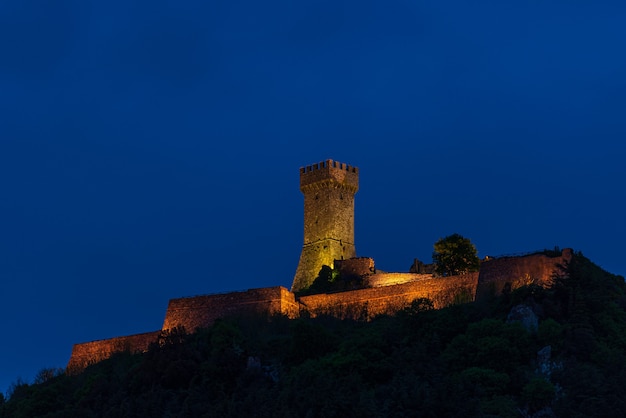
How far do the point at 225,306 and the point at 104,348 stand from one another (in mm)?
7602

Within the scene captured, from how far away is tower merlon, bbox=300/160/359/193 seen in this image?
77750 mm

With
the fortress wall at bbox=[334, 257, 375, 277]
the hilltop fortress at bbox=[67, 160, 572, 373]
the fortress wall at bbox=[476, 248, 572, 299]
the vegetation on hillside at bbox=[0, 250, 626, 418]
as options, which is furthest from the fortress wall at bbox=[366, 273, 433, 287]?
the fortress wall at bbox=[476, 248, 572, 299]

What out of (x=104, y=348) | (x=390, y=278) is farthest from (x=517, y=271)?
(x=104, y=348)

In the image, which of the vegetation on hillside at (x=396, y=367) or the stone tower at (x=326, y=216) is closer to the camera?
the vegetation on hillside at (x=396, y=367)

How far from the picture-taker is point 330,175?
255ft

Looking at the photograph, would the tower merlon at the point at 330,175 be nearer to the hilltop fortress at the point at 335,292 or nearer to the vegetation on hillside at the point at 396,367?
the hilltop fortress at the point at 335,292

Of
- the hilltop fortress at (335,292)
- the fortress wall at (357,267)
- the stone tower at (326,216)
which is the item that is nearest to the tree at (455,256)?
the hilltop fortress at (335,292)

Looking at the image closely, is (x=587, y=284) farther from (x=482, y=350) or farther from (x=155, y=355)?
(x=155, y=355)

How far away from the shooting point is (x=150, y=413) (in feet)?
185

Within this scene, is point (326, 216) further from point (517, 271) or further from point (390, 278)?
point (517, 271)

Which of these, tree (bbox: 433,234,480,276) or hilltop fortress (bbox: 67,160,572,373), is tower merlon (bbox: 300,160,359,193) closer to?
hilltop fortress (bbox: 67,160,572,373)

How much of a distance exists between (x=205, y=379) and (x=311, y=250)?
19.3 meters

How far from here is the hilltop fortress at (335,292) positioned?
60.1 metres

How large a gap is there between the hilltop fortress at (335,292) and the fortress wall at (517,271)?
0.05 meters
